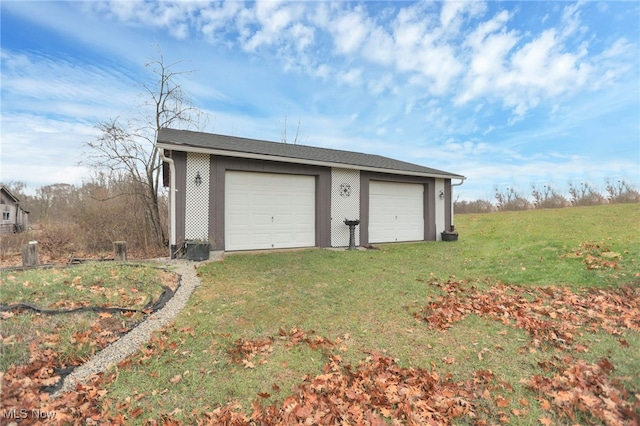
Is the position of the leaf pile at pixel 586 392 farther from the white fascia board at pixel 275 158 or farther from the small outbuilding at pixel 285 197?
the white fascia board at pixel 275 158

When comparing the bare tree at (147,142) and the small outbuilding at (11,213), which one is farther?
the small outbuilding at (11,213)

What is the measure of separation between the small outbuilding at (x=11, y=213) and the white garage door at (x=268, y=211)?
1939cm

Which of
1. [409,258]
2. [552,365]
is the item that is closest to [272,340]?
[552,365]

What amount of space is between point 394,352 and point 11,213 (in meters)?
28.0

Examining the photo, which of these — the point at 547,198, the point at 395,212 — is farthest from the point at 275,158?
the point at 547,198

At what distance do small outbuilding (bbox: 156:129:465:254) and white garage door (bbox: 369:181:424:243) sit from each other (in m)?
0.03

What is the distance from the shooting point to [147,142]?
10.6 metres

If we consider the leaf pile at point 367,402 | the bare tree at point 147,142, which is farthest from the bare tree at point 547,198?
the leaf pile at point 367,402

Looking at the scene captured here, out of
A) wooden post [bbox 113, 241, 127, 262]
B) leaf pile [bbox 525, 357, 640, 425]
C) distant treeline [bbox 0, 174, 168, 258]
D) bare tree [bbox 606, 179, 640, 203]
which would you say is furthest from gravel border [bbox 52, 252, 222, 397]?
bare tree [bbox 606, 179, 640, 203]

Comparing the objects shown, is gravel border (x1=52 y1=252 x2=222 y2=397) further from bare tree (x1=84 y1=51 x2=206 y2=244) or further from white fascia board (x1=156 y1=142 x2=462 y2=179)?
bare tree (x1=84 y1=51 x2=206 y2=244)

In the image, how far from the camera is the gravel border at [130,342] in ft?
7.55

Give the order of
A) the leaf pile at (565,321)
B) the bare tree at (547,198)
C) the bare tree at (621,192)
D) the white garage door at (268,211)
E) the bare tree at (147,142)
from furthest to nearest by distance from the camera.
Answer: the bare tree at (547,198) < the bare tree at (621,192) < the bare tree at (147,142) < the white garage door at (268,211) < the leaf pile at (565,321)

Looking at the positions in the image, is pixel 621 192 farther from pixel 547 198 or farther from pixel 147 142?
pixel 147 142

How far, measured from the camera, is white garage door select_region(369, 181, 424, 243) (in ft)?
31.9
